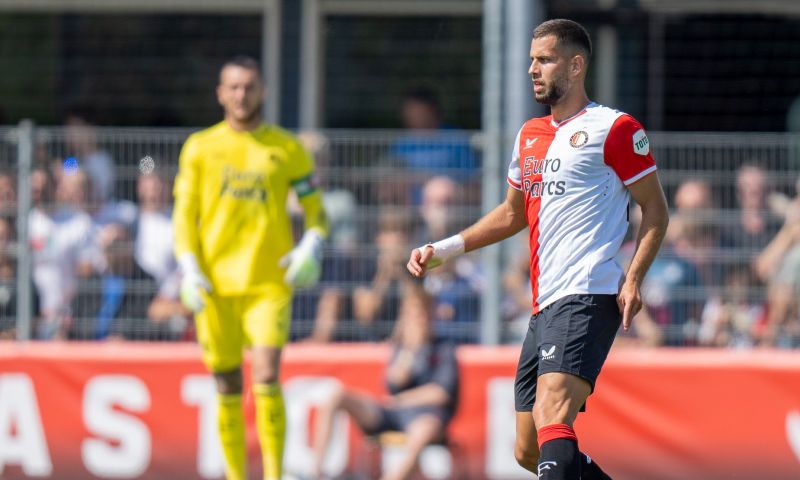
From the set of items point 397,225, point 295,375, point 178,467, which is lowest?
point 178,467

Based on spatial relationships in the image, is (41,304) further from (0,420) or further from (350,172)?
(350,172)

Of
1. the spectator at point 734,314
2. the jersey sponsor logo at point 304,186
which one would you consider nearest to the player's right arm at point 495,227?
the jersey sponsor logo at point 304,186

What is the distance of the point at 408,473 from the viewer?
30.7 ft

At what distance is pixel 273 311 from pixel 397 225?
5.82 feet

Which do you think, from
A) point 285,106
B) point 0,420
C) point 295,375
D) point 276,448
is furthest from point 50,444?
point 285,106

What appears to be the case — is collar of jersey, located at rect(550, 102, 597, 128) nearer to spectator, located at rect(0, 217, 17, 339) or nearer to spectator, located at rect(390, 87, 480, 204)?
spectator, located at rect(390, 87, 480, 204)

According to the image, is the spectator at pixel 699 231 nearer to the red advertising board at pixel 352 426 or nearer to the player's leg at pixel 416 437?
the red advertising board at pixel 352 426

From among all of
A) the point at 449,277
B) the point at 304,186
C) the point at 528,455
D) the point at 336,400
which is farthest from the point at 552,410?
the point at 449,277

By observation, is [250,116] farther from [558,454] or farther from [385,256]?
[558,454]

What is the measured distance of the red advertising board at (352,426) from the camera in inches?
373

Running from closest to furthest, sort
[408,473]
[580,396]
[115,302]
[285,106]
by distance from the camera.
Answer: [580,396] < [408,473] < [115,302] < [285,106]

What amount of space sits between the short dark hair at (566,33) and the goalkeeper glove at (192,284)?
299 centimetres

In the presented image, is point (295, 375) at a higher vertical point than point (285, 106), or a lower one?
lower

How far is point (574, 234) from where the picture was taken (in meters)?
5.93
